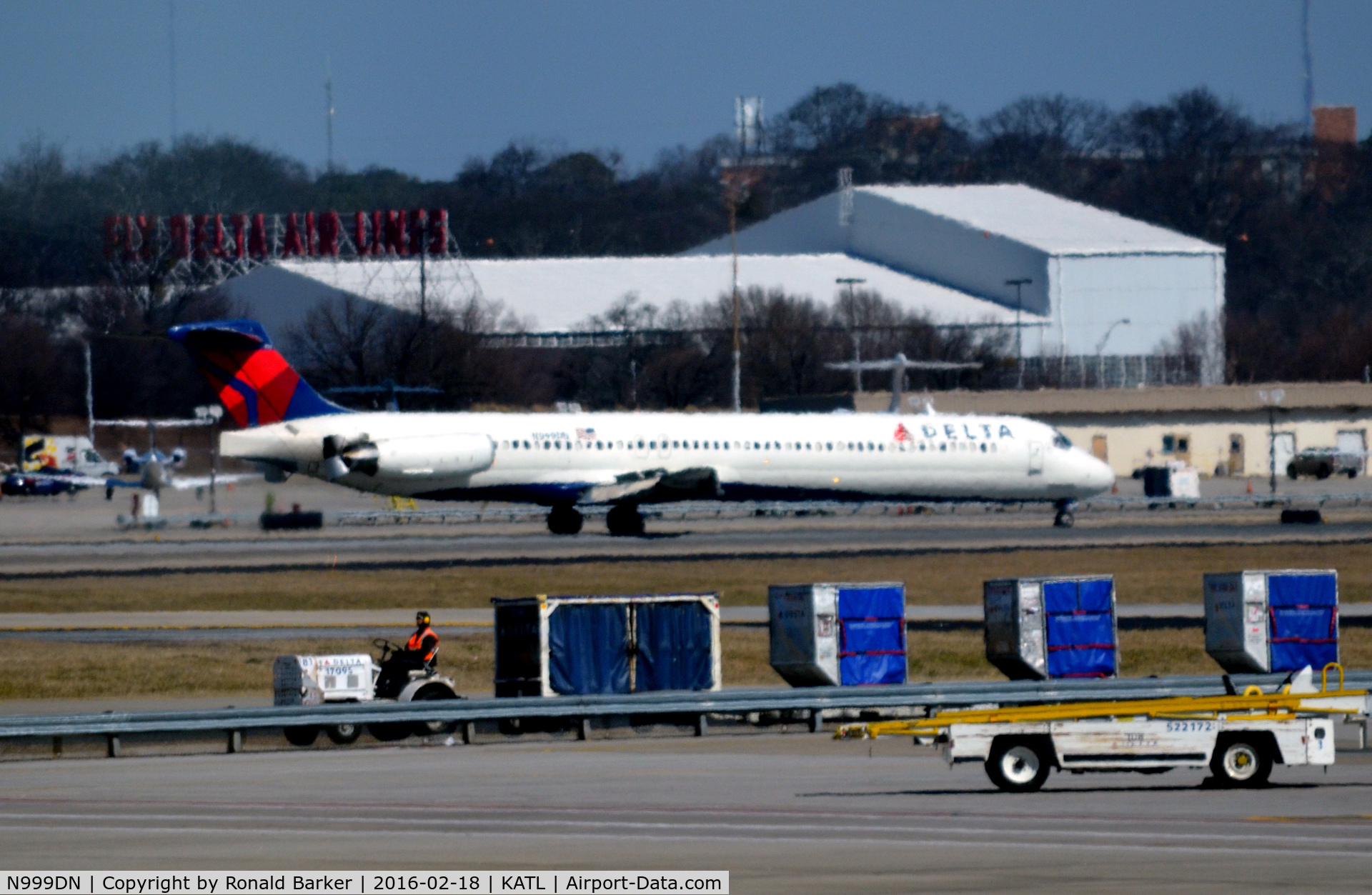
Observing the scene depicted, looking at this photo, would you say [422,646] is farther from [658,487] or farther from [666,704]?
[658,487]

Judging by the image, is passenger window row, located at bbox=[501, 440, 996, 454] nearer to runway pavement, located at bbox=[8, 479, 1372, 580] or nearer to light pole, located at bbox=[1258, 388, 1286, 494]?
runway pavement, located at bbox=[8, 479, 1372, 580]

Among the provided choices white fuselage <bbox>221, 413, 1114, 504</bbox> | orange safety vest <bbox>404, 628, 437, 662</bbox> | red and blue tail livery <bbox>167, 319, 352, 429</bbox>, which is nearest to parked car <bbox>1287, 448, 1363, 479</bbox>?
white fuselage <bbox>221, 413, 1114, 504</bbox>

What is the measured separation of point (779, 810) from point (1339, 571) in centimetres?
3269

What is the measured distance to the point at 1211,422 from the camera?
9944cm

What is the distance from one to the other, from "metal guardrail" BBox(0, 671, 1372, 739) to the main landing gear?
113ft

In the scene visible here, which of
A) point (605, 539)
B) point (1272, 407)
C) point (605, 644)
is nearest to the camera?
point (605, 644)

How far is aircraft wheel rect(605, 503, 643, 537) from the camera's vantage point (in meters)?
58.7

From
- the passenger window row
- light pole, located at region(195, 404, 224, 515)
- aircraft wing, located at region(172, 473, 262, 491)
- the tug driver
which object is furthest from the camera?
light pole, located at region(195, 404, 224, 515)

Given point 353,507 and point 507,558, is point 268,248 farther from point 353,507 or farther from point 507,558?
point 507,558

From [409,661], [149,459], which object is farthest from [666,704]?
[149,459]

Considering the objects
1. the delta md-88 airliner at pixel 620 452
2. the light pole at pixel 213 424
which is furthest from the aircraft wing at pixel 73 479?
the delta md-88 airliner at pixel 620 452

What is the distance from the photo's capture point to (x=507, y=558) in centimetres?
5144

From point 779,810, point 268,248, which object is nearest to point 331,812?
point 779,810

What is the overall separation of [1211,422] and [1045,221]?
42.6 metres
